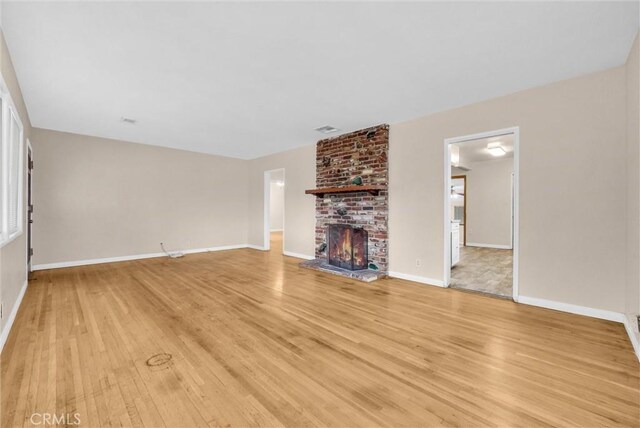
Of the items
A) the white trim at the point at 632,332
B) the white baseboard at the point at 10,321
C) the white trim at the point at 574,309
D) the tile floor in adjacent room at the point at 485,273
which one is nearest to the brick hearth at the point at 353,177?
the tile floor in adjacent room at the point at 485,273

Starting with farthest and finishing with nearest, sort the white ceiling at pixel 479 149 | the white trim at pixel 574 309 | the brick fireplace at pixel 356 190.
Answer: the white ceiling at pixel 479 149 → the brick fireplace at pixel 356 190 → the white trim at pixel 574 309

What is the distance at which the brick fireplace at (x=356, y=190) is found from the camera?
4766 millimetres

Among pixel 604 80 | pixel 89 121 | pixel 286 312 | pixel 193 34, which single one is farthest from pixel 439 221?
pixel 89 121

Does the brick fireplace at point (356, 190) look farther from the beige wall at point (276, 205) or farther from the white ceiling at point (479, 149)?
the beige wall at point (276, 205)

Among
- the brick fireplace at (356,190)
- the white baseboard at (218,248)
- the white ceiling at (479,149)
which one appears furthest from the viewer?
the white baseboard at (218,248)

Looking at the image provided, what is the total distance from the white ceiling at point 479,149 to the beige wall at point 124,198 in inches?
235

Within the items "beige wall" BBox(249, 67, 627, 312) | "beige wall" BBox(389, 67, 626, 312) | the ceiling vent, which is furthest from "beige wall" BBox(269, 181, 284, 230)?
"beige wall" BBox(389, 67, 626, 312)

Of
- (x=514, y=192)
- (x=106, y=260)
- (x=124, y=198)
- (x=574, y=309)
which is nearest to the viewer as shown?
(x=574, y=309)

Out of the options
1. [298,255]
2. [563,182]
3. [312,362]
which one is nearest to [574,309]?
[563,182]

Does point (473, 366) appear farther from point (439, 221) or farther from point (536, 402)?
point (439, 221)

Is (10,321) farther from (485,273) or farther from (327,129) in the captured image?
(485,273)

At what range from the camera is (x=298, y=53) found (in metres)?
2.61

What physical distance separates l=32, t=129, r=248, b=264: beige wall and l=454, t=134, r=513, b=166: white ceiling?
5.96m

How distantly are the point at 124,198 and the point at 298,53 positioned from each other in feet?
17.7
